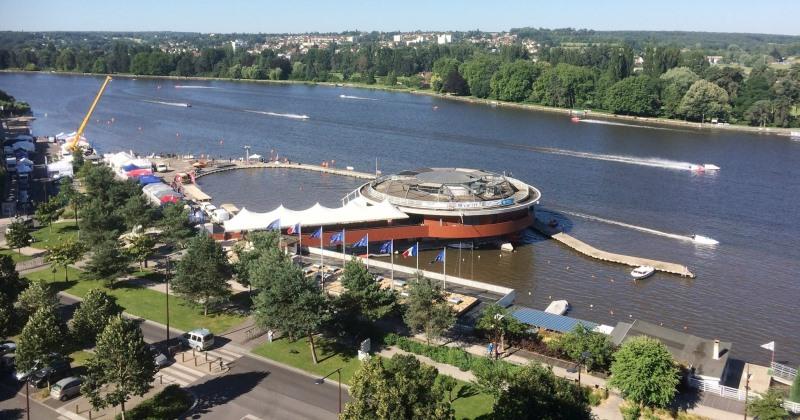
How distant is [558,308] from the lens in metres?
39.4

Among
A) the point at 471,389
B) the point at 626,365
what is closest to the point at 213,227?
the point at 471,389

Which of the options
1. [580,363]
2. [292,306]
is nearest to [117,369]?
[292,306]

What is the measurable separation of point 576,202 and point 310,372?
1677 inches

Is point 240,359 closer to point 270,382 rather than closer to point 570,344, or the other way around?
point 270,382

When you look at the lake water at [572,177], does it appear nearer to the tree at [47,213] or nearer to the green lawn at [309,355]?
the green lawn at [309,355]

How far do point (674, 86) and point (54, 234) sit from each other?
372 feet

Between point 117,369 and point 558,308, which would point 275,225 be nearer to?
point 558,308

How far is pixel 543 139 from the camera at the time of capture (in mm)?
103938

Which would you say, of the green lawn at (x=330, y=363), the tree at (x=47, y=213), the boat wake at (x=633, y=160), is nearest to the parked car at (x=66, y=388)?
the green lawn at (x=330, y=363)

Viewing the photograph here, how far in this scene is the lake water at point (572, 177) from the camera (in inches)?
1683

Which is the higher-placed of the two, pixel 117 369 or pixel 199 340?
pixel 117 369

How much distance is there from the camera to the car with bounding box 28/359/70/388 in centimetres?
2841

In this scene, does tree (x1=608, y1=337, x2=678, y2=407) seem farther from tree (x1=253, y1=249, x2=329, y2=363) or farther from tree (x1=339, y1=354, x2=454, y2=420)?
tree (x1=253, y1=249, x2=329, y2=363)

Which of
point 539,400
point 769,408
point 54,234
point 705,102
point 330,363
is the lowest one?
point 330,363
